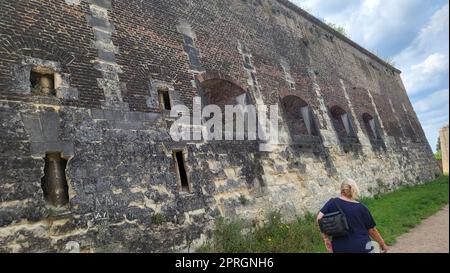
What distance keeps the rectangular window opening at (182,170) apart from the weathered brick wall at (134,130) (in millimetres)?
134

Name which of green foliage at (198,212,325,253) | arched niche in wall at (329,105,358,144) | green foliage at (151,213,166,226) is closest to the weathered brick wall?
green foliage at (151,213,166,226)

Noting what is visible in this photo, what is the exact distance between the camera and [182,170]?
24.4 feet

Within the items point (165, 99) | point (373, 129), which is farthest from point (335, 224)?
point (373, 129)

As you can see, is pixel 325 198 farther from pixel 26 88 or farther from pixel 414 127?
pixel 414 127

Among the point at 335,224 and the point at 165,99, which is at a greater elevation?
the point at 165,99

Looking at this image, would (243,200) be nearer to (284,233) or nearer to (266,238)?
(266,238)

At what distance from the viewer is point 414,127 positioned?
22672 mm

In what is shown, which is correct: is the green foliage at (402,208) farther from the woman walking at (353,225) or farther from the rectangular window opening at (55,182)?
the rectangular window opening at (55,182)

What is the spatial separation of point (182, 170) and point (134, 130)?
1.37m

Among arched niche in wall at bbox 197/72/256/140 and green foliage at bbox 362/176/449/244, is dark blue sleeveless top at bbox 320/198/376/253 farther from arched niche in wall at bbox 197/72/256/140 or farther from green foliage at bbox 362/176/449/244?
arched niche in wall at bbox 197/72/256/140

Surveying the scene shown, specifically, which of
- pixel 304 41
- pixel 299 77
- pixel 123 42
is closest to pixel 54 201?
pixel 123 42

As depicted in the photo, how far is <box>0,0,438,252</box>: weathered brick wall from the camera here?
17.5 feet

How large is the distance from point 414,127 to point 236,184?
61.8 feet

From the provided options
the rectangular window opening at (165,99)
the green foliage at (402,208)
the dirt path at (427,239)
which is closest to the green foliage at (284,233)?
the green foliage at (402,208)
